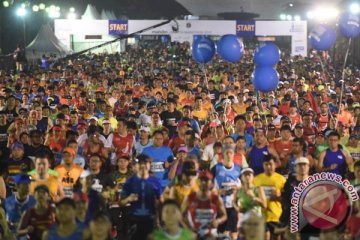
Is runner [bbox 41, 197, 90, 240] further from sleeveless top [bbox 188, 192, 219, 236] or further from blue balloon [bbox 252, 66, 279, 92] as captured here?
blue balloon [bbox 252, 66, 279, 92]

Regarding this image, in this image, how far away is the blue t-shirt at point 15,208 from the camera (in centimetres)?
741

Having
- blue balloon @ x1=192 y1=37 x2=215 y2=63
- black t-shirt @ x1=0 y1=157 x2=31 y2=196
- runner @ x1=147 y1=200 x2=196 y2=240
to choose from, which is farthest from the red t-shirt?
blue balloon @ x1=192 y1=37 x2=215 y2=63

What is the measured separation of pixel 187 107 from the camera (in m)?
12.4

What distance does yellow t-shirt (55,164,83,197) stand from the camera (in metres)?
8.29

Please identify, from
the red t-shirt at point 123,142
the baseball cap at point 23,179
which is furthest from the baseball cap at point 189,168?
the red t-shirt at point 123,142

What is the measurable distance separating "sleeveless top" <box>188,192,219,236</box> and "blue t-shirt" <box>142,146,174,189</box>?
1.89 m

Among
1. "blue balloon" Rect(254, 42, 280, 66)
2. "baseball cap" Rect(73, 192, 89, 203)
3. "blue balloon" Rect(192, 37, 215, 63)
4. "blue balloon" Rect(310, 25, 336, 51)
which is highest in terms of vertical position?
"blue balloon" Rect(310, 25, 336, 51)

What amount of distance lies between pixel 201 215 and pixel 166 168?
2.24 metres

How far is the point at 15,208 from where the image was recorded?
748 cm

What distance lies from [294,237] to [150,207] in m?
1.77

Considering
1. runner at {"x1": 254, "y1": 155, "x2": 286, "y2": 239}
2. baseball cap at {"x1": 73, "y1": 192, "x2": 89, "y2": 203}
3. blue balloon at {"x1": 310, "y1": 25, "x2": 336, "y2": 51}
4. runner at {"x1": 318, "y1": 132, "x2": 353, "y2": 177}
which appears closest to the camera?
baseball cap at {"x1": 73, "y1": 192, "x2": 89, "y2": 203}

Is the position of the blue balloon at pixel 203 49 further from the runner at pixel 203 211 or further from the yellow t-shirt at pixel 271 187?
the runner at pixel 203 211

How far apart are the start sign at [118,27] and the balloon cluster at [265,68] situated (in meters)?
20.8

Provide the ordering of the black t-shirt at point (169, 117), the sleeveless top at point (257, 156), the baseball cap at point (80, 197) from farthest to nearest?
the black t-shirt at point (169, 117) < the sleeveless top at point (257, 156) < the baseball cap at point (80, 197)
